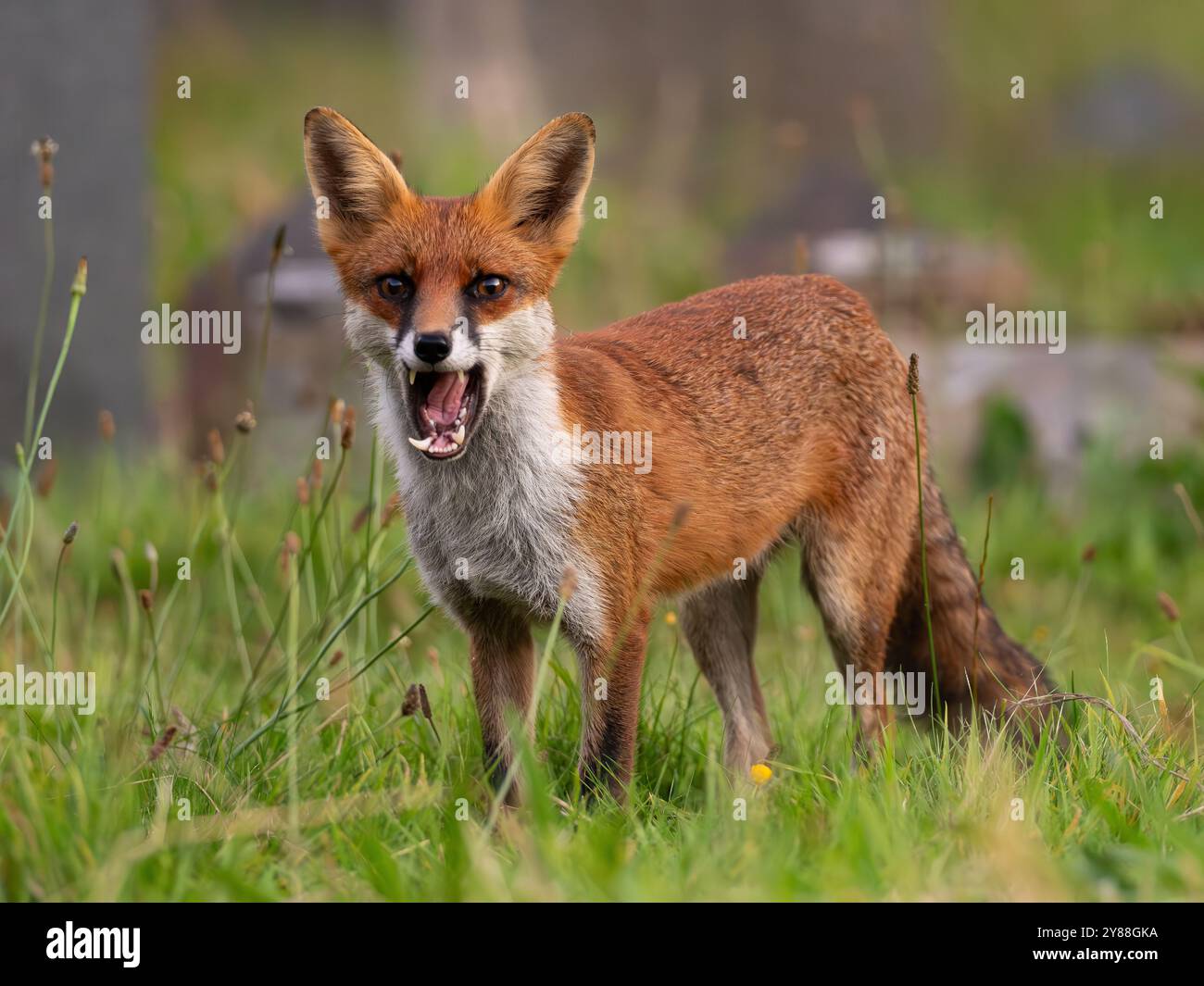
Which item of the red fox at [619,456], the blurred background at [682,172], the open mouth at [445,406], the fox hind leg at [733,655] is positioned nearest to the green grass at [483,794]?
the fox hind leg at [733,655]

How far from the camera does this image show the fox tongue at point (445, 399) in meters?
3.82

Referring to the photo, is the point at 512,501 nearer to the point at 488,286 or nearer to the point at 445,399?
the point at 445,399

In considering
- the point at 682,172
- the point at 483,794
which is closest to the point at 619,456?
the point at 483,794

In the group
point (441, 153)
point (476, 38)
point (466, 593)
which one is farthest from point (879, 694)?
point (476, 38)

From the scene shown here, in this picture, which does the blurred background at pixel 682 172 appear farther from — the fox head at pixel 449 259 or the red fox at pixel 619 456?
the red fox at pixel 619 456

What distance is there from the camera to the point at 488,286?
3.88 m

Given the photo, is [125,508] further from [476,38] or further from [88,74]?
[476,38]

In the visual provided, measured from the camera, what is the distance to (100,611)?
6707 mm

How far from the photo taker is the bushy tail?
485 centimetres

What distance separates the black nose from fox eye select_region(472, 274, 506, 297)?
0.32 meters

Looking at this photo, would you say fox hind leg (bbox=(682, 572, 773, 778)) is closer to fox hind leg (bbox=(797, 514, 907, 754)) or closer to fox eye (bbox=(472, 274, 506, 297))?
fox hind leg (bbox=(797, 514, 907, 754))

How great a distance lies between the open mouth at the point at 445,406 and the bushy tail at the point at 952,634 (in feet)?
6.41

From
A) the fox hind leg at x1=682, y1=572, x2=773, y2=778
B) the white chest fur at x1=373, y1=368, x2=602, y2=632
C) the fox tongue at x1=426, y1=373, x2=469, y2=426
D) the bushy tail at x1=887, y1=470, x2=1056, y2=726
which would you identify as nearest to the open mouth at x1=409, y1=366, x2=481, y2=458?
the fox tongue at x1=426, y1=373, x2=469, y2=426
